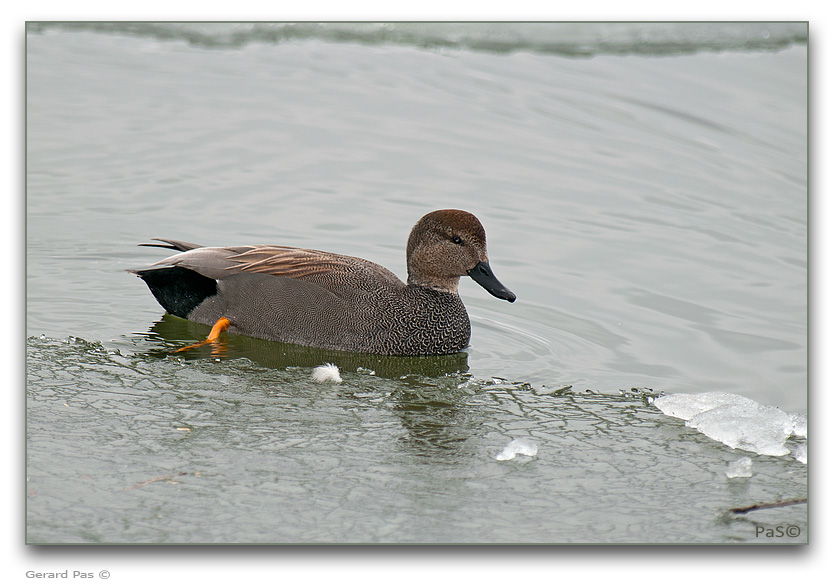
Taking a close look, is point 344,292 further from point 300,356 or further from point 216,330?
point 216,330

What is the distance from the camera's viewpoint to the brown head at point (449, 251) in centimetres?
685

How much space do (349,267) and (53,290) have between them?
2.12 m

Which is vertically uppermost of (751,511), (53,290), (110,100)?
(110,100)

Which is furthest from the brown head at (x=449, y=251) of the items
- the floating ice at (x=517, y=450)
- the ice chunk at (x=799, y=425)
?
the ice chunk at (x=799, y=425)

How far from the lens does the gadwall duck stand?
6.78 m

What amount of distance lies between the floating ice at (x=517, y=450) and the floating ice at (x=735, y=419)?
38.8 inches

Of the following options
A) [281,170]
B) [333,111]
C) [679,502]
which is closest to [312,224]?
[281,170]

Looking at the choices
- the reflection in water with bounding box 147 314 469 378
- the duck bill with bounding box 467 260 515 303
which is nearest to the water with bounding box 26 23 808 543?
the reflection in water with bounding box 147 314 469 378

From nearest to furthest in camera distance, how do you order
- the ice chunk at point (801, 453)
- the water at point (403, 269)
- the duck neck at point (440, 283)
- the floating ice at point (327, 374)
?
the water at point (403, 269), the ice chunk at point (801, 453), the floating ice at point (327, 374), the duck neck at point (440, 283)

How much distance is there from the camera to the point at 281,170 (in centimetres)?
981

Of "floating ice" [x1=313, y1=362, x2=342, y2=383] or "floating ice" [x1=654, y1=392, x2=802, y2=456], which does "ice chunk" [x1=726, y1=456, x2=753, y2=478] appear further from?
"floating ice" [x1=313, y1=362, x2=342, y2=383]

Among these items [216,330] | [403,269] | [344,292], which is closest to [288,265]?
[344,292]

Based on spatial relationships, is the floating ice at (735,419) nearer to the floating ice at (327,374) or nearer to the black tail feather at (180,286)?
the floating ice at (327,374)

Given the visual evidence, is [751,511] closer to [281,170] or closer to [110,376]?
[110,376]
